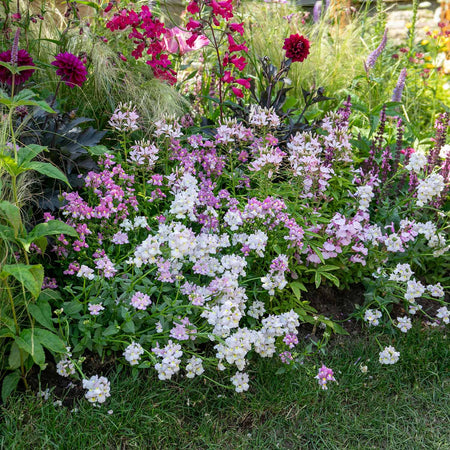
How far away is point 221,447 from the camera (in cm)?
204

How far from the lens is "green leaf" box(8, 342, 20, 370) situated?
2.02 m

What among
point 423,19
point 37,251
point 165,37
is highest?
point 165,37

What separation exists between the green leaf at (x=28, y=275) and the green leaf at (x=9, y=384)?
44 centimetres

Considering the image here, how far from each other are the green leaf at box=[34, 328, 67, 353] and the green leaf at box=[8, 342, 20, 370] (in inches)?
5.0

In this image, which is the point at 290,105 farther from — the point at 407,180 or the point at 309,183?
the point at 309,183

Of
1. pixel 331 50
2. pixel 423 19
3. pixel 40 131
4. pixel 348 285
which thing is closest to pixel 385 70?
pixel 331 50

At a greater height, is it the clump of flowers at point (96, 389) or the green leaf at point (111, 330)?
the green leaf at point (111, 330)

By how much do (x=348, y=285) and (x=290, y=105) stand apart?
1.63m

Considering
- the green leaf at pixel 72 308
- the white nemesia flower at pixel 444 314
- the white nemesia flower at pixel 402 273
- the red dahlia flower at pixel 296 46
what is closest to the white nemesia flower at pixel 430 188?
the white nemesia flower at pixel 402 273

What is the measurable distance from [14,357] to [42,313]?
185 mm

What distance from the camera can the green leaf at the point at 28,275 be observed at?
1.76m

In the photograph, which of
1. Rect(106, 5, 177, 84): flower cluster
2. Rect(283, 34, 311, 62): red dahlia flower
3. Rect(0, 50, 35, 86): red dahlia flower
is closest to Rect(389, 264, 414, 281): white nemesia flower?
Rect(283, 34, 311, 62): red dahlia flower

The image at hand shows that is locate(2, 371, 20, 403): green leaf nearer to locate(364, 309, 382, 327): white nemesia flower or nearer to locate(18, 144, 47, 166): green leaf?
locate(18, 144, 47, 166): green leaf

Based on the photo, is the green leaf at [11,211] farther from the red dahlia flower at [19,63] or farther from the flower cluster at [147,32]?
the flower cluster at [147,32]
